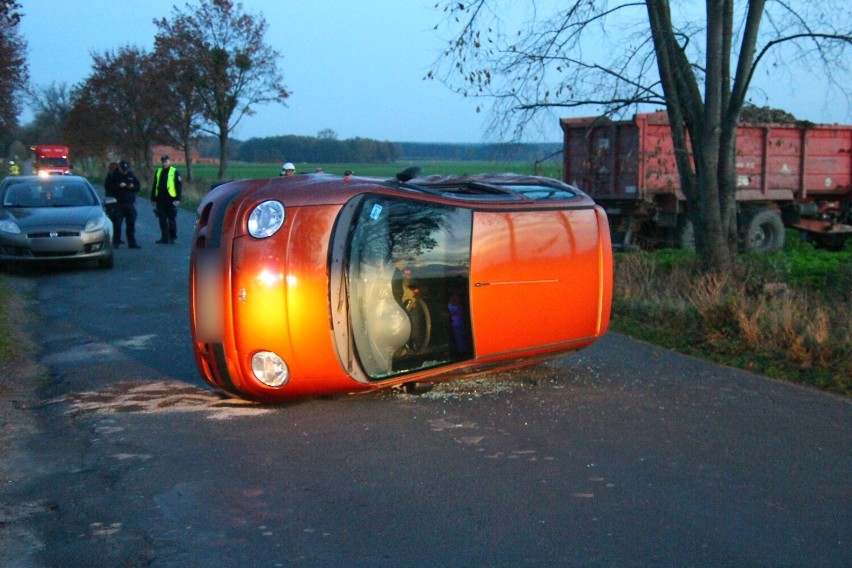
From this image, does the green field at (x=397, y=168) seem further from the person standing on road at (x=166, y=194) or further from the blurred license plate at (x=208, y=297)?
the blurred license plate at (x=208, y=297)

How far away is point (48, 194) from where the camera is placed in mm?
15938

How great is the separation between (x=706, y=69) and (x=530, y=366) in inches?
237

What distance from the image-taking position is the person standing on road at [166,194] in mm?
19141

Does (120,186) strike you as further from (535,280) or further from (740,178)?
(535,280)

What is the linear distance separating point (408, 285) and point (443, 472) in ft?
5.45

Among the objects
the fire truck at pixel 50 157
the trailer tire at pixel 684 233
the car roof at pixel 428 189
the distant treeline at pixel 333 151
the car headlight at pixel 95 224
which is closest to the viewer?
the car roof at pixel 428 189

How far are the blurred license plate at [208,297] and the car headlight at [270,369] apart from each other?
0.96 feet

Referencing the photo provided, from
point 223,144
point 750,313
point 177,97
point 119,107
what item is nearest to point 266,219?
point 750,313

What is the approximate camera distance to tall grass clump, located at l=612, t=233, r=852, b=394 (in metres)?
8.37

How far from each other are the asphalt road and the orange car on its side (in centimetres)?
36

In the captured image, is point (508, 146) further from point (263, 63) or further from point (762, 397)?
point (263, 63)

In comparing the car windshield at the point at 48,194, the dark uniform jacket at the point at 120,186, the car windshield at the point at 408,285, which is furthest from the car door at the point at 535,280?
the dark uniform jacket at the point at 120,186

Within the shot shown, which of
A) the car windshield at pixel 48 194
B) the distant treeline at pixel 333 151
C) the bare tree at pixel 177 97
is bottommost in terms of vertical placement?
the car windshield at pixel 48 194

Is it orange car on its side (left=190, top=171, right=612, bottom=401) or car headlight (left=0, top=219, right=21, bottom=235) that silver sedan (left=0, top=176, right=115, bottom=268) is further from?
orange car on its side (left=190, top=171, right=612, bottom=401)
